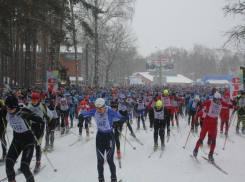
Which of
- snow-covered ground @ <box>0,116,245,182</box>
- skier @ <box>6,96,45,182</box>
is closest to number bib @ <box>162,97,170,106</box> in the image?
snow-covered ground @ <box>0,116,245,182</box>

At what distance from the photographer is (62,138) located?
29.2 ft

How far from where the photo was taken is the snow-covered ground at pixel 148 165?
5.11 metres

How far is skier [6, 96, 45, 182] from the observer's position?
3988mm

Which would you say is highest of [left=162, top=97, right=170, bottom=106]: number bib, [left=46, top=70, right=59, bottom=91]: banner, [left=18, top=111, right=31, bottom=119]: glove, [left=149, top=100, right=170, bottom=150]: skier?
[left=46, top=70, right=59, bottom=91]: banner

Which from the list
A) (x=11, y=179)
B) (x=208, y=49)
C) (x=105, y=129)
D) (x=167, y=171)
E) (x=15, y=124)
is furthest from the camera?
(x=208, y=49)

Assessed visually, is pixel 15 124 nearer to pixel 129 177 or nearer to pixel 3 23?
pixel 129 177

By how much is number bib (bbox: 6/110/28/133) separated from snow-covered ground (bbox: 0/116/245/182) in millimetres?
1469

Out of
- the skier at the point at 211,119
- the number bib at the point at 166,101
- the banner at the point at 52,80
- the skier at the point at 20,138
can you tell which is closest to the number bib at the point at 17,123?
the skier at the point at 20,138

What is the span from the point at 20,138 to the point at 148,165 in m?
3.45

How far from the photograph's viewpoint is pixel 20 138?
13.9ft

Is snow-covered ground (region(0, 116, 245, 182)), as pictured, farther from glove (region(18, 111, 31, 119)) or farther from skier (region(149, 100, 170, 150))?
glove (region(18, 111, 31, 119))

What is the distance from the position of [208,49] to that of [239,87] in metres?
91.4

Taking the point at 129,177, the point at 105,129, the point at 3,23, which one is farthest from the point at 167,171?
the point at 3,23

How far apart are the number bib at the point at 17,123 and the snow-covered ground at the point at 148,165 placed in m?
1.47
